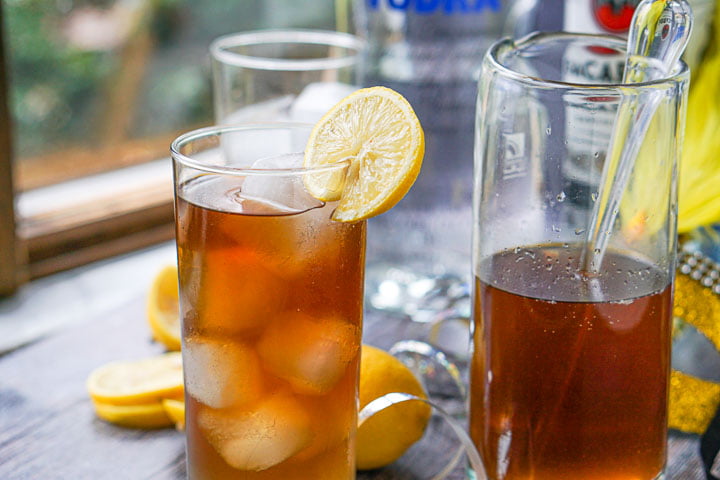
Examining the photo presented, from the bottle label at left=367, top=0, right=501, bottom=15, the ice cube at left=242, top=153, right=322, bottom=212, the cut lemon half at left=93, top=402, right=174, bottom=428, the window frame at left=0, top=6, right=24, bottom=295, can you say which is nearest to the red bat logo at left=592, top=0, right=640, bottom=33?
the bottle label at left=367, top=0, right=501, bottom=15

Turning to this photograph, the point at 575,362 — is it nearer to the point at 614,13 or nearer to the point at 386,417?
the point at 386,417

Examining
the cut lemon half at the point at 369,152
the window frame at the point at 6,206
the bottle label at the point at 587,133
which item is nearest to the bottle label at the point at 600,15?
the bottle label at the point at 587,133

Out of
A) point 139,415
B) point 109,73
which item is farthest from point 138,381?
point 109,73

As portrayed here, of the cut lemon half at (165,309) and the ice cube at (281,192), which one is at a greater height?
the ice cube at (281,192)

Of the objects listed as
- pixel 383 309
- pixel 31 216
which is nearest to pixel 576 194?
pixel 383 309

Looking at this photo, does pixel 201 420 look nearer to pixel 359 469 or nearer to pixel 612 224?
pixel 359 469

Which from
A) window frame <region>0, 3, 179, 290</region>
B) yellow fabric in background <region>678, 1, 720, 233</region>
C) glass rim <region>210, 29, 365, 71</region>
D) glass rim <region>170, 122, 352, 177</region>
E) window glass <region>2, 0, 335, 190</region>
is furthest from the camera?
window glass <region>2, 0, 335, 190</region>

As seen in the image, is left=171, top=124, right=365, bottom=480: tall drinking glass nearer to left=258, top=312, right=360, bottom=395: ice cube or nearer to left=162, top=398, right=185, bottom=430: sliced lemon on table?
left=258, top=312, right=360, bottom=395: ice cube

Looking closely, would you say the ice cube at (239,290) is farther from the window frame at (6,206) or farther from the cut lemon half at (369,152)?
the window frame at (6,206)
